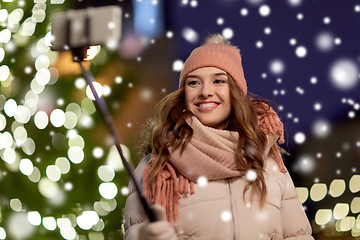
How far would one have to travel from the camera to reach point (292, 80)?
1983 millimetres

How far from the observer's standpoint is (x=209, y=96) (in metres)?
1.42

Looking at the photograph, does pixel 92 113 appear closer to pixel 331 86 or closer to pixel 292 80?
pixel 292 80

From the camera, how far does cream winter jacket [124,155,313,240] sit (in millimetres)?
1274

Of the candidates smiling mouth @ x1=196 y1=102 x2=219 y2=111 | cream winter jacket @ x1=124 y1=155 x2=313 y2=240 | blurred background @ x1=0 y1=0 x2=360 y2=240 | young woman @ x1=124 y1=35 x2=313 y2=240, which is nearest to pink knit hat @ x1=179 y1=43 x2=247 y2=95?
young woman @ x1=124 y1=35 x2=313 y2=240

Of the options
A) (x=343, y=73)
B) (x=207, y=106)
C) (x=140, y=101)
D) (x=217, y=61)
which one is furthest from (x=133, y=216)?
(x=343, y=73)

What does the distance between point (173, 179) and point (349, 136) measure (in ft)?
3.14

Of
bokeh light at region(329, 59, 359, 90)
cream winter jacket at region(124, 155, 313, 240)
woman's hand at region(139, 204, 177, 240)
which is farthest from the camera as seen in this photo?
bokeh light at region(329, 59, 359, 90)

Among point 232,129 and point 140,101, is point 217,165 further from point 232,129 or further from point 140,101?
point 140,101

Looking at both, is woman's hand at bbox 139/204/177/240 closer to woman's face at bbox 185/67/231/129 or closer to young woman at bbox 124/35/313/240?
young woman at bbox 124/35/313/240

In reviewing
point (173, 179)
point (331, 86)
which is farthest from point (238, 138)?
point (331, 86)

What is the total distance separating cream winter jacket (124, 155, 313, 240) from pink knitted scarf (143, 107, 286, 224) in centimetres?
3

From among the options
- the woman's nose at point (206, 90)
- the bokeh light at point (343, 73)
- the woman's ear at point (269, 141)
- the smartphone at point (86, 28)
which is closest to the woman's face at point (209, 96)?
the woman's nose at point (206, 90)

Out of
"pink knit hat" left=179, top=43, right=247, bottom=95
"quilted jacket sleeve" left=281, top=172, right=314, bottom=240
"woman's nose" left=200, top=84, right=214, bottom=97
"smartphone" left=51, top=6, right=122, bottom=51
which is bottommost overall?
"quilted jacket sleeve" left=281, top=172, right=314, bottom=240

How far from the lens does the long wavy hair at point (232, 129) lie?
1.36 meters
